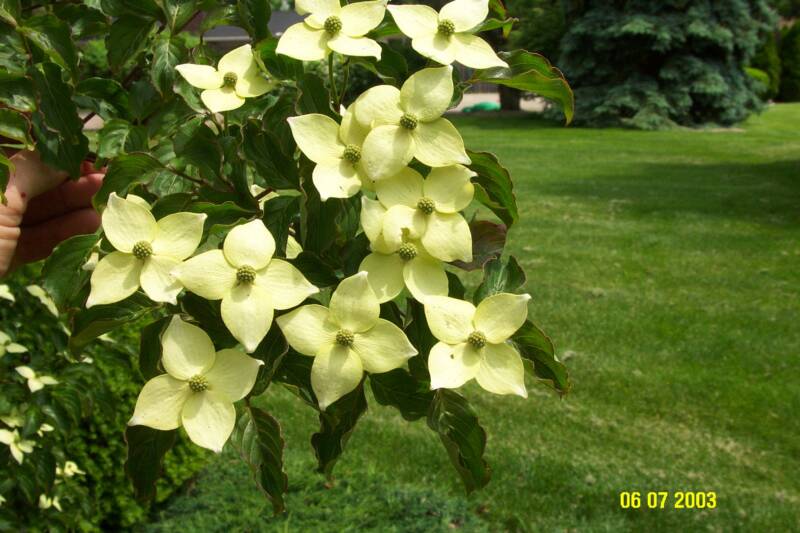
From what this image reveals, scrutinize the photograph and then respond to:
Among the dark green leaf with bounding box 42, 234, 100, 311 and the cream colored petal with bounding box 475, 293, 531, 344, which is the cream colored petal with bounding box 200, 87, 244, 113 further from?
the cream colored petal with bounding box 475, 293, 531, 344

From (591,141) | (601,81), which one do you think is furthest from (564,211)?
(601,81)

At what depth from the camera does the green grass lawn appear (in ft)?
11.1

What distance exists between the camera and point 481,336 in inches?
31.4

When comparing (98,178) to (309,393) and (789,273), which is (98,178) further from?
(789,273)

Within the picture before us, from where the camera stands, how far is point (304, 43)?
892 millimetres

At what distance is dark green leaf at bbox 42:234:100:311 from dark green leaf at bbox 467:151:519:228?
415mm

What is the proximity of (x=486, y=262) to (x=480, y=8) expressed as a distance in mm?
277

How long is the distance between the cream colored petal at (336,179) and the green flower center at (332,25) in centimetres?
15

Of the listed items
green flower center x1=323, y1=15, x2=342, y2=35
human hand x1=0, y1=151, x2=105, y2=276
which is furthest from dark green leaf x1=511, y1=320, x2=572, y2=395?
human hand x1=0, y1=151, x2=105, y2=276

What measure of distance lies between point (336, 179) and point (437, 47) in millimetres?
186

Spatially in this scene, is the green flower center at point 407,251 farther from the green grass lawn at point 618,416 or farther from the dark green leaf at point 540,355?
A: the green grass lawn at point 618,416

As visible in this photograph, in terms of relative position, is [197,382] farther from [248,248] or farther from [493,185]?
[493,185]

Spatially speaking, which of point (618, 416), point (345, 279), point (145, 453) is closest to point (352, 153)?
point (345, 279)
